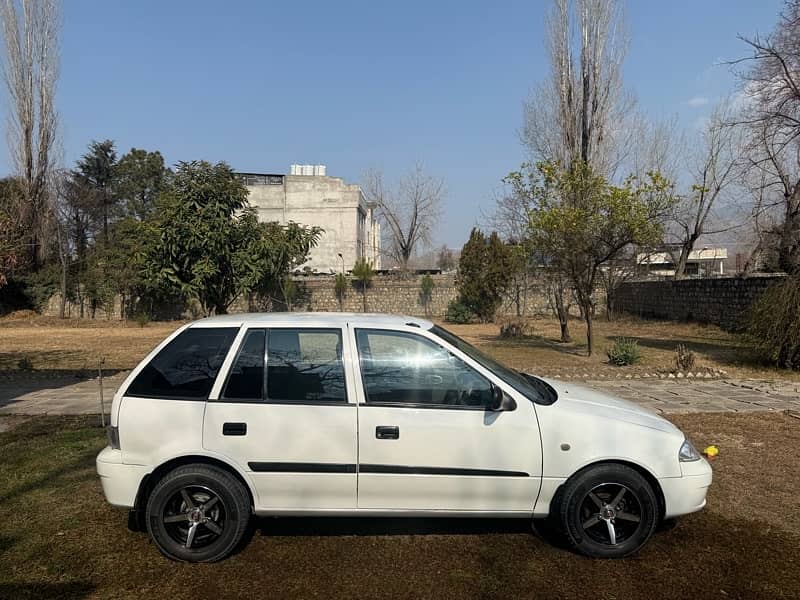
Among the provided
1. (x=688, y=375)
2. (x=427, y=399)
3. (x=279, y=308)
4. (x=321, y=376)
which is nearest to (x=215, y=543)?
(x=321, y=376)

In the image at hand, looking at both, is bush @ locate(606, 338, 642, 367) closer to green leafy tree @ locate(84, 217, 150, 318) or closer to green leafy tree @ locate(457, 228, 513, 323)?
green leafy tree @ locate(457, 228, 513, 323)

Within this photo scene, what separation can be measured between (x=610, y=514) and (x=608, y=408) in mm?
685

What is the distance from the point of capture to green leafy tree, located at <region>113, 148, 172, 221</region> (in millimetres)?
38250

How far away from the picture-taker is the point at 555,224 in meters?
13.2

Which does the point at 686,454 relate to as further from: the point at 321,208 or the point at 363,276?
the point at 321,208

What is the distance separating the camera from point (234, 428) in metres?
3.38

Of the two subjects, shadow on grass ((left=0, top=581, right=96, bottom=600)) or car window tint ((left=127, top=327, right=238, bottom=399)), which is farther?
car window tint ((left=127, top=327, right=238, bottom=399))

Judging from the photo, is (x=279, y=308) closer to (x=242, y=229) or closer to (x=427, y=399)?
(x=242, y=229)

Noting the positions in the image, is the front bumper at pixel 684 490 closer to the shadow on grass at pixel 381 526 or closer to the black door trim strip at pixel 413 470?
the shadow on grass at pixel 381 526

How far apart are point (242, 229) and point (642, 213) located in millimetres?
12071

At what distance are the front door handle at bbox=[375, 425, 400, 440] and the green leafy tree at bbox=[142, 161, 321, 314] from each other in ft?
45.8

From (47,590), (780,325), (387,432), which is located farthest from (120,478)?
(780,325)

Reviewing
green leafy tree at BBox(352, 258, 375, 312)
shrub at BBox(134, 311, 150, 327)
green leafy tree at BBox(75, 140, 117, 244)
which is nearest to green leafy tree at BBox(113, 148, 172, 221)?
green leafy tree at BBox(75, 140, 117, 244)

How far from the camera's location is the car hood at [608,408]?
3564 millimetres
